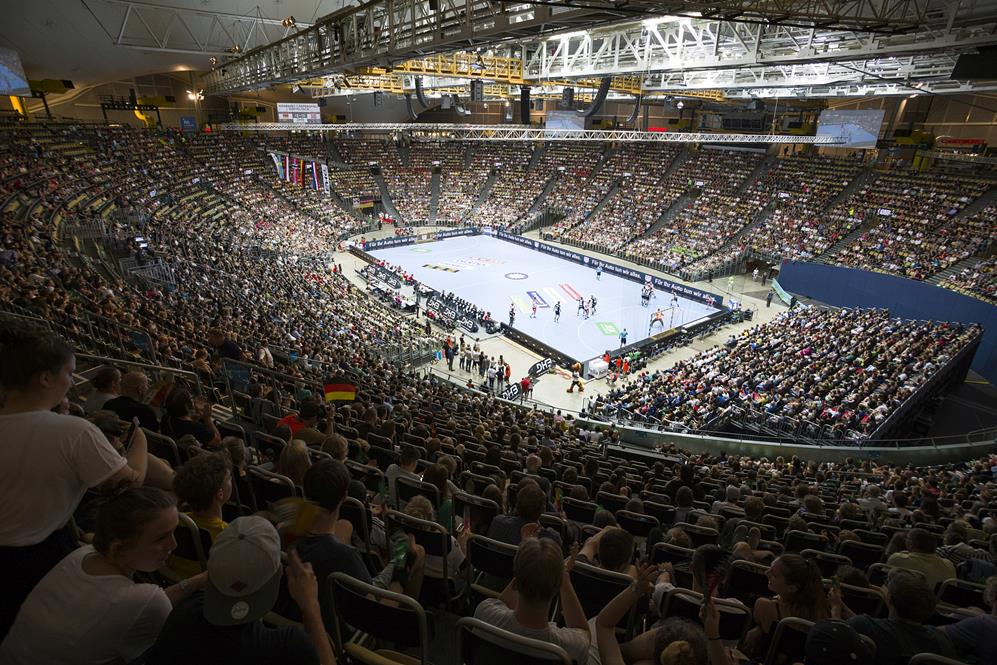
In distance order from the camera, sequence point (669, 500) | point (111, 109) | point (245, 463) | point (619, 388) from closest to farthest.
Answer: point (245, 463) → point (669, 500) → point (619, 388) → point (111, 109)

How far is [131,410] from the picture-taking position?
464 centimetres

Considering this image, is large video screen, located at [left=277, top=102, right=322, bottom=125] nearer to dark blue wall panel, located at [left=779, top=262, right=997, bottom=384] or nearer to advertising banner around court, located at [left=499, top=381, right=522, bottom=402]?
advertising banner around court, located at [left=499, top=381, right=522, bottom=402]

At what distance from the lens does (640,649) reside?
2.78 metres

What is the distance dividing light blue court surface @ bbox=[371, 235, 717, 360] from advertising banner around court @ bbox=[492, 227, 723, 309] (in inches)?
20.3

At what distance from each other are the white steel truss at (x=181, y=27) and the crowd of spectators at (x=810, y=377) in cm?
1856

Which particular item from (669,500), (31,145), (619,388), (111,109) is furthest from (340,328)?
(111,109)

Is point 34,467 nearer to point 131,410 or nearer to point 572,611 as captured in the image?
point 131,410

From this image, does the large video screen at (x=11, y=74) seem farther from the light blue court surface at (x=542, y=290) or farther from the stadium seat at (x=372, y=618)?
the stadium seat at (x=372, y=618)

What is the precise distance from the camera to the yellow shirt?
3080 millimetres

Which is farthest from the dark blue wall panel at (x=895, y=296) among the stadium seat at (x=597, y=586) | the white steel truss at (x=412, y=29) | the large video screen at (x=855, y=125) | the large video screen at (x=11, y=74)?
the large video screen at (x=11, y=74)

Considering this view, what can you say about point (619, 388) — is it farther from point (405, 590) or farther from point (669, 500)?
point (405, 590)

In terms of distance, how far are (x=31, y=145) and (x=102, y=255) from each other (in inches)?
585

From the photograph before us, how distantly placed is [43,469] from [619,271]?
122 feet

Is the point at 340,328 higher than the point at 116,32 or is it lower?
lower
